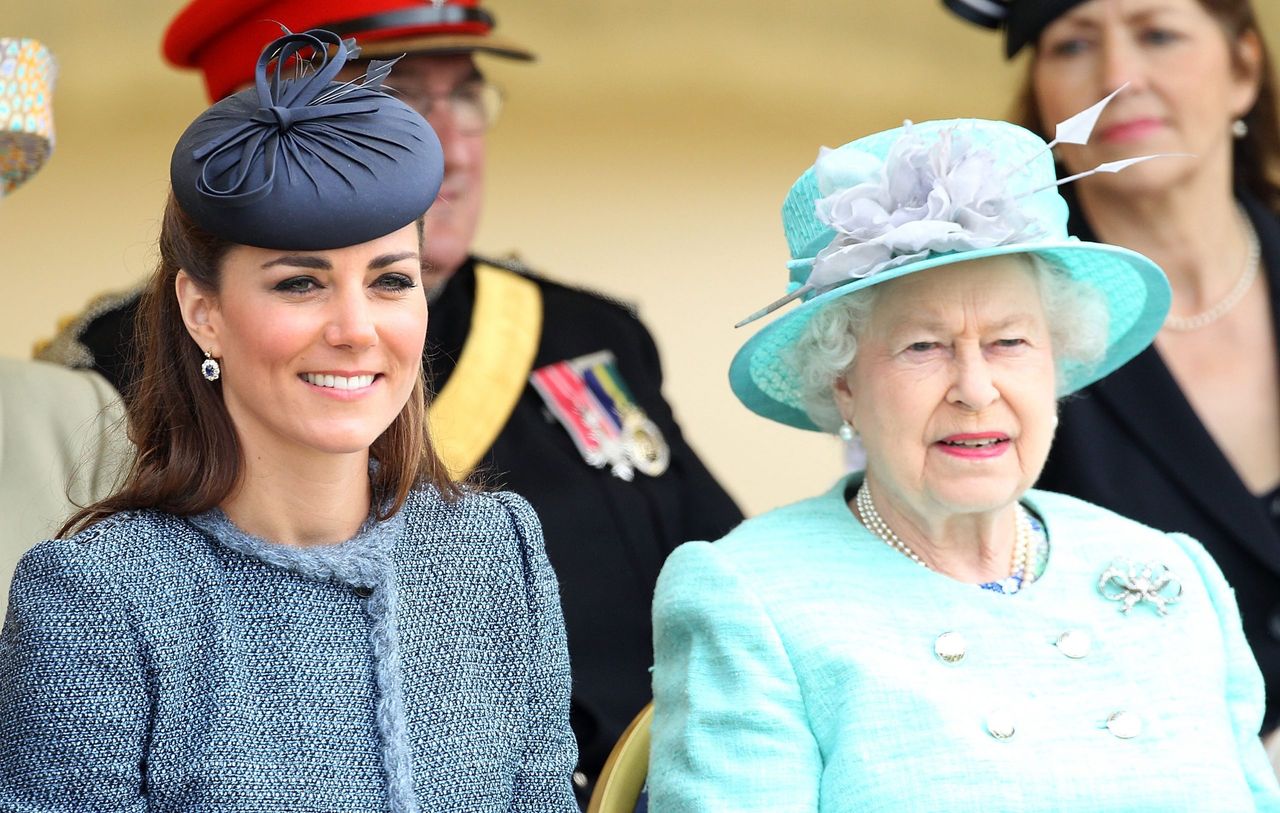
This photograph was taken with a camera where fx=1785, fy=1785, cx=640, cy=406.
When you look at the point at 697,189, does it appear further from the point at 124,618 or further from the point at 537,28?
the point at 124,618

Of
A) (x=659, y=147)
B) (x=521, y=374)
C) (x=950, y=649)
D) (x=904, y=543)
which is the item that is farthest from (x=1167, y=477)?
A: (x=659, y=147)

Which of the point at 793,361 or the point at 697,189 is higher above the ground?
the point at 793,361

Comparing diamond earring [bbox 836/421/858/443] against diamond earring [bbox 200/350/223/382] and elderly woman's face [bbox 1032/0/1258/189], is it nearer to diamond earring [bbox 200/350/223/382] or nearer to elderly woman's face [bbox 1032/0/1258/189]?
diamond earring [bbox 200/350/223/382]

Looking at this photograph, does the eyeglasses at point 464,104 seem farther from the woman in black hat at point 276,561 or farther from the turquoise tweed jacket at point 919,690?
the turquoise tweed jacket at point 919,690

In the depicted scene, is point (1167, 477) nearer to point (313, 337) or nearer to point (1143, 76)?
point (1143, 76)

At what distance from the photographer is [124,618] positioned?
1937mm

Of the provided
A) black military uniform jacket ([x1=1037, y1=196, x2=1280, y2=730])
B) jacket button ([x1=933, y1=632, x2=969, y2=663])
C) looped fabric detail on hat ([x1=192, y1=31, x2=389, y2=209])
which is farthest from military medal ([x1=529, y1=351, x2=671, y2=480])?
looped fabric detail on hat ([x1=192, y1=31, x2=389, y2=209])

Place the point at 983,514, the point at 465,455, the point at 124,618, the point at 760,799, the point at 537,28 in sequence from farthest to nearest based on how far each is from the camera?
1. the point at 537,28
2. the point at 465,455
3. the point at 983,514
4. the point at 760,799
5. the point at 124,618

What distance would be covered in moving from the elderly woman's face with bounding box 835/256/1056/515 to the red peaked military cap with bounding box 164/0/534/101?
1.38 meters

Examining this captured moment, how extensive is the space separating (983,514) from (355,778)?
907 millimetres

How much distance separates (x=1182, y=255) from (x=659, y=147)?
172 centimetres

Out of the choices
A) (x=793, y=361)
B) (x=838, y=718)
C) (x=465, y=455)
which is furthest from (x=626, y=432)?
(x=838, y=718)

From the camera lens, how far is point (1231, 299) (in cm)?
342

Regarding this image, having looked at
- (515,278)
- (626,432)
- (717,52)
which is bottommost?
(626,432)
